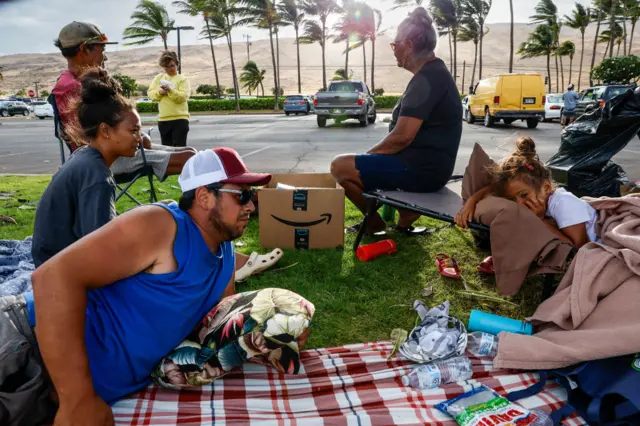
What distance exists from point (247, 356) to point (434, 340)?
1001 millimetres

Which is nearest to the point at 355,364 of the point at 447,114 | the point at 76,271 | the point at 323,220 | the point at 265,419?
the point at 265,419

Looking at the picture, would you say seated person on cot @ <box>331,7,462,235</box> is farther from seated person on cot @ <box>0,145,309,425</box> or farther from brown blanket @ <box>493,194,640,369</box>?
seated person on cot @ <box>0,145,309,425</box>

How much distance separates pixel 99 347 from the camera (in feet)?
6.01

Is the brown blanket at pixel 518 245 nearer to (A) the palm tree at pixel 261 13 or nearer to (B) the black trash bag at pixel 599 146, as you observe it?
(B) the black trash bag at pixel 599 146

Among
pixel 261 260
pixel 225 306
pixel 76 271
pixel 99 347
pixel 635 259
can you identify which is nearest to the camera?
pixel 76 271

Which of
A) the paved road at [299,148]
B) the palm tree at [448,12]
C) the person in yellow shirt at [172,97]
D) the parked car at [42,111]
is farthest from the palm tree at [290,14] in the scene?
the person in yellow shirt at [172,97]

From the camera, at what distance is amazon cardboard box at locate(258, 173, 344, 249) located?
163 inches

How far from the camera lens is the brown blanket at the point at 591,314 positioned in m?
2.17

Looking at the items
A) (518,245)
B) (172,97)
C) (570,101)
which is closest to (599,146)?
(518,245)

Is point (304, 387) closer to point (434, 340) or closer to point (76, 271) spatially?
point (434, 340)

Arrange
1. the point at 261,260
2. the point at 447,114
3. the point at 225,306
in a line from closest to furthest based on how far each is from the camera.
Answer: the point at 225,306, the point at 261,260, the point at 447,114

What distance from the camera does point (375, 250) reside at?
405 centimetres

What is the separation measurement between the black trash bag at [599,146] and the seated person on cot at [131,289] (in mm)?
3711

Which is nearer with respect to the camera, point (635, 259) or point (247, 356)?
point (247, 356)
